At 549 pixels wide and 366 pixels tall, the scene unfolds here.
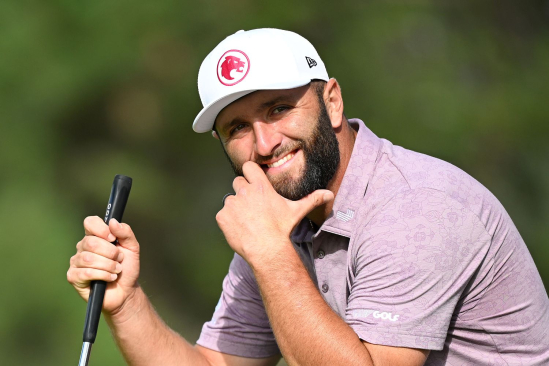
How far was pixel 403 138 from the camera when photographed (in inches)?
322

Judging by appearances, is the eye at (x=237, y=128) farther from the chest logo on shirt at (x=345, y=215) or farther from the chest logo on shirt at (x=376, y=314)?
the chest logo on shirt at (x=376, y=314)

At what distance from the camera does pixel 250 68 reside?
2.42 meters

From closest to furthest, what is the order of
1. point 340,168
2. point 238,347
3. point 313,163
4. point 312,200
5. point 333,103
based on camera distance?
point 312,200 < point 313,163 < point 340,168 < point 333,103 < point 238,347

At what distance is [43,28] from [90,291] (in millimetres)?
6690

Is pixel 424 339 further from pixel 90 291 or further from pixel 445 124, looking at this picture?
pixel 445 124

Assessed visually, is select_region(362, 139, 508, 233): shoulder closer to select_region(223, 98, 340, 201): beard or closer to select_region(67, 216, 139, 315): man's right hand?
select_region(223, 98, 340, 201): beard

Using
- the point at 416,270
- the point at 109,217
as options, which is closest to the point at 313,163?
the point at 416,270

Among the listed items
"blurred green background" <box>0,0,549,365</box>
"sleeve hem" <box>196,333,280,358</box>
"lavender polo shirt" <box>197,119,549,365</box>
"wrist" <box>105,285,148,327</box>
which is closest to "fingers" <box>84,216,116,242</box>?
"wrist" <box>105,285,148,327</box>

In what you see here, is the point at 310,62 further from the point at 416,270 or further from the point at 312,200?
the point at 416,270

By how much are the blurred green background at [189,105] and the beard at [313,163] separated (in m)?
5.60

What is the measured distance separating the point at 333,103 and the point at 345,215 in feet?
1.73

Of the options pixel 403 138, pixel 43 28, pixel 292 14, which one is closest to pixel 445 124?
pixel 403 138

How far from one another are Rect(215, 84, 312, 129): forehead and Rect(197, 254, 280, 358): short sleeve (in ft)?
2.16

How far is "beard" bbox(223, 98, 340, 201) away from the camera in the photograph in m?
2.41
